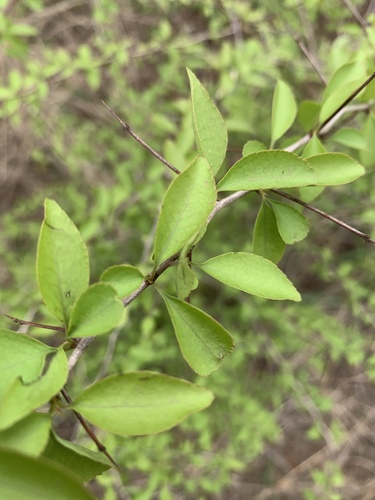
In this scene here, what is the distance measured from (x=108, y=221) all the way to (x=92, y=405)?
110 centimetres

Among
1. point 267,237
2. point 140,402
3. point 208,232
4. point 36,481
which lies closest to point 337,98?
point 267,237

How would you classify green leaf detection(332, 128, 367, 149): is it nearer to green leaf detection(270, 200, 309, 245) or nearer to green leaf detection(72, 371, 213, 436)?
green leaf detection(270, 200, 309, 245)

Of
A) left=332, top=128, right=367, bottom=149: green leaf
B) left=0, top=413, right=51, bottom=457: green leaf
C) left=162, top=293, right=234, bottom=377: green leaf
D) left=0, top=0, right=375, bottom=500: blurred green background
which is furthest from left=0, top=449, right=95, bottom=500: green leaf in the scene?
left=0, top=0, right=375, bottom=500: blurred green background

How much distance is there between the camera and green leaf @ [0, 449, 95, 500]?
1.14ft

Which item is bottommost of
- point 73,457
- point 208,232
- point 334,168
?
point 208,232

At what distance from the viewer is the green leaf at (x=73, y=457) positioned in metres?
0.44

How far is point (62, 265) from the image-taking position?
0.50 meters

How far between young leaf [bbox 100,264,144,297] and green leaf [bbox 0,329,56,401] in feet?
0.33

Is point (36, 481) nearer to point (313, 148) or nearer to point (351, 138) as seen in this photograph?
point (313, 148)

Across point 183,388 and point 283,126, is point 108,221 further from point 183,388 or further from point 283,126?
point 183,388

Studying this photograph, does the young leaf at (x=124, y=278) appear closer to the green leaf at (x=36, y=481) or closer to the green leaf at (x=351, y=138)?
the green leaf at (x=36, y=481)

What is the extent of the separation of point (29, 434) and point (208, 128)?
1.31 ft

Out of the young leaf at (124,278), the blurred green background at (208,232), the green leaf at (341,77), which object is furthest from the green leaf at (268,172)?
the blurred green background at (208,232)

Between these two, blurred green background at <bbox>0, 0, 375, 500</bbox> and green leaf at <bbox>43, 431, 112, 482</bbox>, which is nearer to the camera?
green leaf at <bbox>43, 431, 112, 482</bbox>
